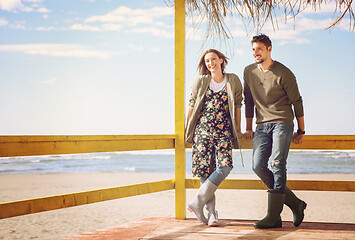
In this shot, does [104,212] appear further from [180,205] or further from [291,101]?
[291,101]

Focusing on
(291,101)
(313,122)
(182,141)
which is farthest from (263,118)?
(313,122)

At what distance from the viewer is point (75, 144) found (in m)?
2.84

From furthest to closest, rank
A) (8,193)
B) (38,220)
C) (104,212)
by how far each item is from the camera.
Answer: (8,193) → (104,212) → (38,220)

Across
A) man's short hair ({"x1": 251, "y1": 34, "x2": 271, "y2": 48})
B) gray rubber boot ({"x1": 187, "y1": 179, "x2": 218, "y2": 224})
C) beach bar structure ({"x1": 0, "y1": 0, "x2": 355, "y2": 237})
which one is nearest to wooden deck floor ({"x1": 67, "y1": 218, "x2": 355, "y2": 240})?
gray rubber boot ({"x1": 187, "y1": 179, "x2": 218, "y2": 224})

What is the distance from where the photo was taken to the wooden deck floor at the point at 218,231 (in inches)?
116

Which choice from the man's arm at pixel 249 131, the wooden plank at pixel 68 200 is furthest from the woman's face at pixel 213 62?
the wooden plank at pixel 68 200

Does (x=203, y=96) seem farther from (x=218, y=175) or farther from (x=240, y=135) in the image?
(x=218, y=175)

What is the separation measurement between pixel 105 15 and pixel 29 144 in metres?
23.2

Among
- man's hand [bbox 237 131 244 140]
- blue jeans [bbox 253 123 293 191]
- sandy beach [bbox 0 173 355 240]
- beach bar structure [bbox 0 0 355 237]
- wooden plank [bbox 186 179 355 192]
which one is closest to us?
beach bar structure [bbox 0 0 355 237]

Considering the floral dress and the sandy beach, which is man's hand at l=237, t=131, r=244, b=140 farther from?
the sandy beach

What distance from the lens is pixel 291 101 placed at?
3.14m

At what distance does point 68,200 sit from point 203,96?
1354mm

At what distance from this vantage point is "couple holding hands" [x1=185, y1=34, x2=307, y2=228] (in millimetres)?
3137

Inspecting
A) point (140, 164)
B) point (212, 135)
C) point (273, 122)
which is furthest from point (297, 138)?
point (140, 164)
